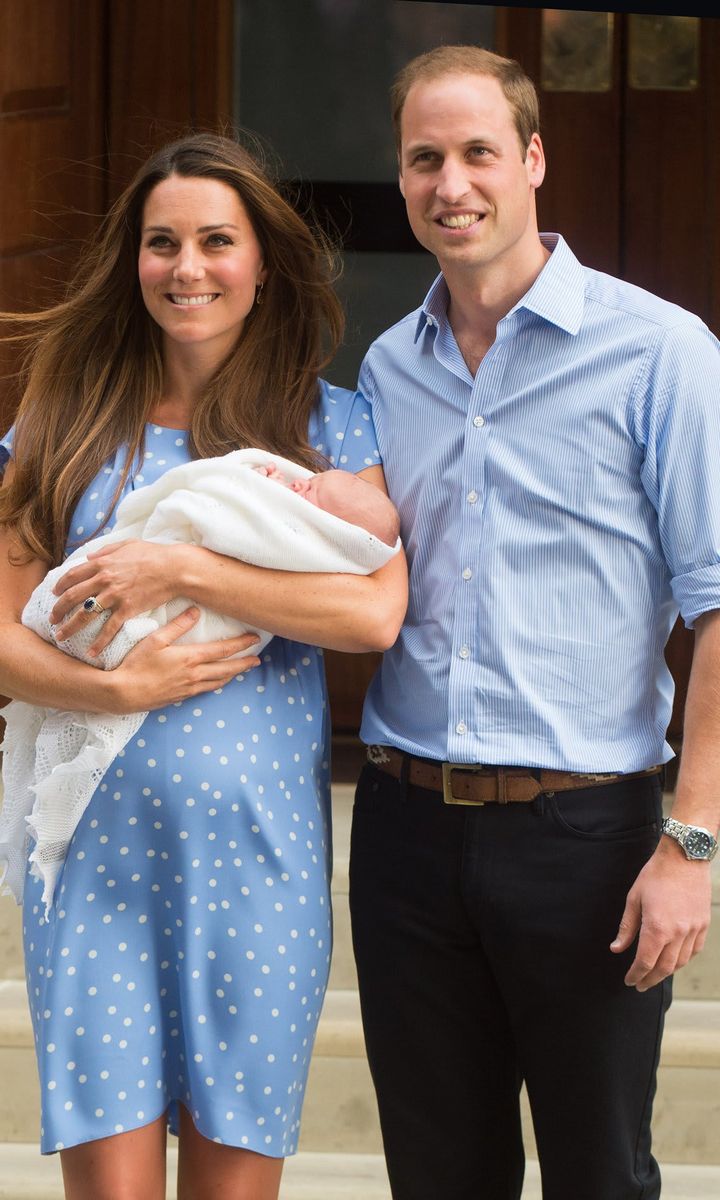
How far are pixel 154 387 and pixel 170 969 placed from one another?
820 millimetres

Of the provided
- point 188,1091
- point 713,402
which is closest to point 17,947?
point 188,1091

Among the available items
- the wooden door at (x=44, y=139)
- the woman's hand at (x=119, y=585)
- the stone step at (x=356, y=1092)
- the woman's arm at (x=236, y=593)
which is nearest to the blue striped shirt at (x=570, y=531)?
the woman's arm at (x=236, y=593)

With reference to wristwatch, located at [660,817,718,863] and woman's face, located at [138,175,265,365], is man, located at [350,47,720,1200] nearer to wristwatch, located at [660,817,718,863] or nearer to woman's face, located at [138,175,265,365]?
wristwatch, located at [660,817,718,863]

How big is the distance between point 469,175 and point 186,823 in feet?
3.00

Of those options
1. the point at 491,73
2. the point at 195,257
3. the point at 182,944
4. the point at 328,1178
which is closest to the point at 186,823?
the point at 182,944

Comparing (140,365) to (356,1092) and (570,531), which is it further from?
(356,1092)

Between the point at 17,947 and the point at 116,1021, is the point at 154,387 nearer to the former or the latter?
the point at 116,1021

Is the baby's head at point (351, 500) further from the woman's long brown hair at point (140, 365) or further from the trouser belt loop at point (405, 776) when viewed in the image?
the trouser belt loop at point (405, 776)

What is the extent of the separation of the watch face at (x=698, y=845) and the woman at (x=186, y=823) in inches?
18.1

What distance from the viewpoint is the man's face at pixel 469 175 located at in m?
1.88

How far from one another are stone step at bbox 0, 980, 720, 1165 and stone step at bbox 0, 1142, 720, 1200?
4 cm

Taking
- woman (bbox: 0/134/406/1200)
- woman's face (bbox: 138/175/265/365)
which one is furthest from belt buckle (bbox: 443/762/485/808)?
woman's face (bbox: 138/175/265/365)

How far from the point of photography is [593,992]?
6.21ft

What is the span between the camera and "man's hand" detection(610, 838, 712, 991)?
69.9 inches
